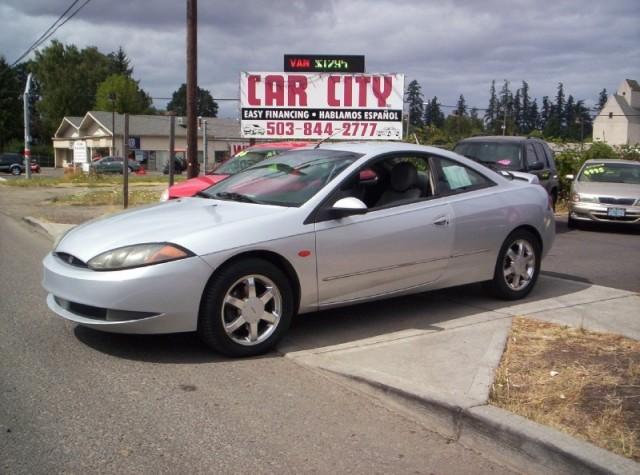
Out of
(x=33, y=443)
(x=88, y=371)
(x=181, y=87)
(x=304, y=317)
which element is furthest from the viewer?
(x=181, y=87)

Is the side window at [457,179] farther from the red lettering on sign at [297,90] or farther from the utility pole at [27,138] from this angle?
the utility pole at [27,138]

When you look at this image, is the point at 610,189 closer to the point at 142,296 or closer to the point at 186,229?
the point at 186,229

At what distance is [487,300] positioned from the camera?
6758 millimetres

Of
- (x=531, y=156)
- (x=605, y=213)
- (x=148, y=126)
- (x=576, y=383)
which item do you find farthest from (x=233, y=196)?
(x=148, y=126)

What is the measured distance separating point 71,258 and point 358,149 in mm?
2548

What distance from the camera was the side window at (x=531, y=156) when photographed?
1251 centimetres

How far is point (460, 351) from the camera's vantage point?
5.01 meters

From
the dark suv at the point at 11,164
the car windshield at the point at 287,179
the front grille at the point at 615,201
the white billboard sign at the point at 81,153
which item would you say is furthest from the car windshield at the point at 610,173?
the dark suv at the point at 11,164

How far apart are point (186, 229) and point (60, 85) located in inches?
3549

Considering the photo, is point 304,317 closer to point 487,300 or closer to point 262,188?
point 262,188

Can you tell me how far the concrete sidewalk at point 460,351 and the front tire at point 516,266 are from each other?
131mm

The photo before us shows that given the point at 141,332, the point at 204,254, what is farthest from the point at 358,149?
the point at 141,332

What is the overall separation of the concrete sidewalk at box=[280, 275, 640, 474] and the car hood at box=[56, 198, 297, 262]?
3.25 feet

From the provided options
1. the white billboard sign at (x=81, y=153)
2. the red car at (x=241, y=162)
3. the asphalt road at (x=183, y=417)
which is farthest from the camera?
the white billboard sign at (x=81, y=153)
